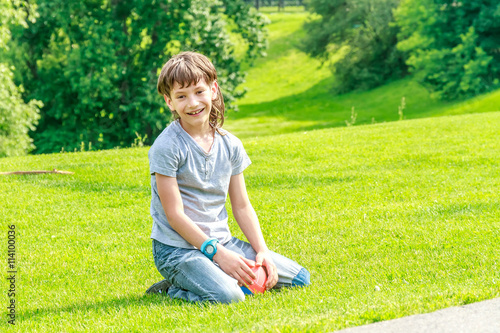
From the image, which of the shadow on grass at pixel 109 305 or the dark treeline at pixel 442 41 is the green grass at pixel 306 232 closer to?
the shadow on grass at pixel 109 305

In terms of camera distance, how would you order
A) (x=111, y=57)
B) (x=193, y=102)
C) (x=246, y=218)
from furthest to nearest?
(x=111, y=57) < (x=246, y=218) < (x=193, y=102)

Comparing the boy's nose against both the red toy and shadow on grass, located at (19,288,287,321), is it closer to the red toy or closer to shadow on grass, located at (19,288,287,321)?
the red toy

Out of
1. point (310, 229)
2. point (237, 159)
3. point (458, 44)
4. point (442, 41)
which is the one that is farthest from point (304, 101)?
point (237, 159)

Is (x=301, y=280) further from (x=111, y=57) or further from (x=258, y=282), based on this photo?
(x=111, y=57)

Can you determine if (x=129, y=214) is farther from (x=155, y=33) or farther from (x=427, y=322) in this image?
(x=155, y=33)

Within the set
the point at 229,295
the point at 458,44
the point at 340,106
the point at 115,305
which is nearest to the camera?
the point at 229,295

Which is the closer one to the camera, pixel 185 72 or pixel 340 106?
pixel 185 72

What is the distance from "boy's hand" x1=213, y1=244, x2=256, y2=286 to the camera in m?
4.00

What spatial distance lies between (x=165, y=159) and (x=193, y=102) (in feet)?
1.43

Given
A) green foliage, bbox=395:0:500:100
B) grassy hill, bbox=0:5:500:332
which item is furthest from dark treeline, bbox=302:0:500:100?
grassy hill, bbox=0:5:500:332

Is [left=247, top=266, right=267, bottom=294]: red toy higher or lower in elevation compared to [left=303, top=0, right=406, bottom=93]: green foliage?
higher

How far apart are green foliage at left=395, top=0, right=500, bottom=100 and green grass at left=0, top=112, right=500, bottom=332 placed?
17969mm

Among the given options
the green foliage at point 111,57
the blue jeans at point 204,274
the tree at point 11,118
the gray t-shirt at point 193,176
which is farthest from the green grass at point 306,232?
the green foliage at point 111,57

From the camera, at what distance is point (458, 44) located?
91.2ft
